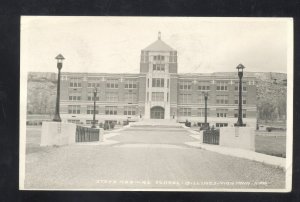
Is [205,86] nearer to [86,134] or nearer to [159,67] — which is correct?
[159,67]

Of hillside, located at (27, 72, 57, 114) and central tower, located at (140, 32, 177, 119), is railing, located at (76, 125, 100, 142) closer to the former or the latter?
hillside, located at (27, 72, 57, 114)

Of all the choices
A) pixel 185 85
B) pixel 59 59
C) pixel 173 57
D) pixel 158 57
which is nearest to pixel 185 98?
pixel 185 85

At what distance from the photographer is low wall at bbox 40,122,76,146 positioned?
10.2 m

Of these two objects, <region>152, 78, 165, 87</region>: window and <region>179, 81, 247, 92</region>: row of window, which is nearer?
<region>179, 81, 247, 92</region>: row of window

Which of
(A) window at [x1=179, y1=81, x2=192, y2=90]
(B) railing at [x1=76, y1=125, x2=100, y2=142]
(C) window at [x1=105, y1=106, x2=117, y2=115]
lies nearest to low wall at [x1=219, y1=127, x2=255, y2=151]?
(A) window at [x1=179, y1=81, x2=192, y2=90]

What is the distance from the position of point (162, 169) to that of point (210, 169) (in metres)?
0.81

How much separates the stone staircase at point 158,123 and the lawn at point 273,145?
1.62 m

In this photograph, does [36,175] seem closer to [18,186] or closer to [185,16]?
[18,186]

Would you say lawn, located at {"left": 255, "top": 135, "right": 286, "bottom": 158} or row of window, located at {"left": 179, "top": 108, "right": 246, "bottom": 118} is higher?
row of window, located at {"left": 179, "top": 108, "right": 246, "bottom": 118}

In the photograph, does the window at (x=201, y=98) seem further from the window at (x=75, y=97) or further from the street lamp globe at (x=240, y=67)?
the window at (x=75, y=97)

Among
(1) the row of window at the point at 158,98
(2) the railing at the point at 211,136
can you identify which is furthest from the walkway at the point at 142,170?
(1) the row of window at the point at 158,98

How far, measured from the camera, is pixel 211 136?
35.2 feet

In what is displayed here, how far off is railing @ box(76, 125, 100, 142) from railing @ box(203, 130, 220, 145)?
1.93 meters

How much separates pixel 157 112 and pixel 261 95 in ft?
7.43
